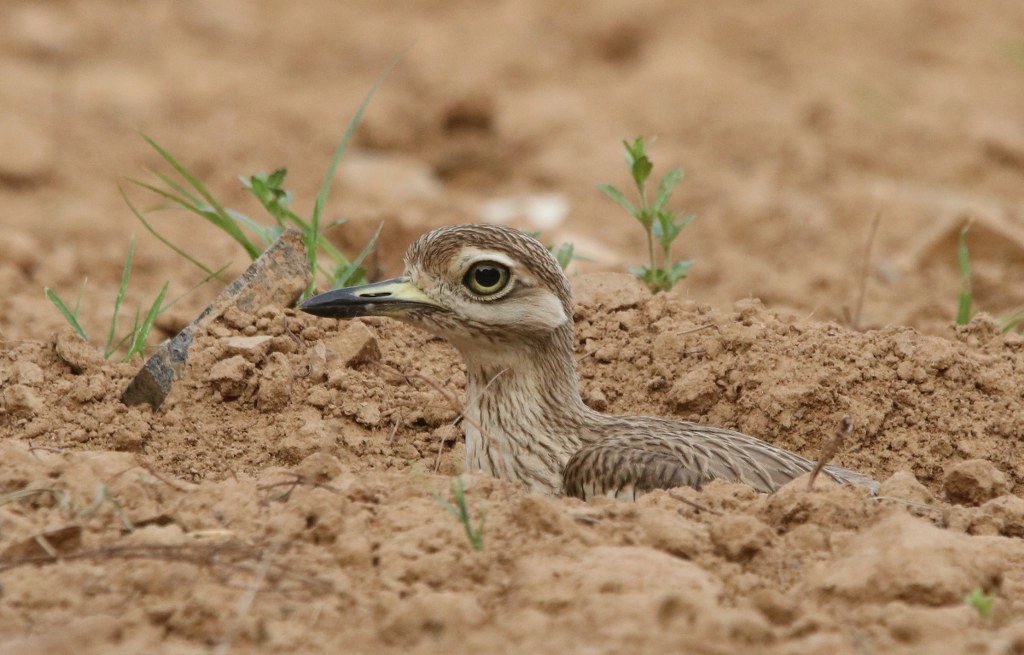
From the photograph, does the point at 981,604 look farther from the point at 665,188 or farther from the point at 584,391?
the point at 665,188

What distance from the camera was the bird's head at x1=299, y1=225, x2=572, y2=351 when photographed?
423cm

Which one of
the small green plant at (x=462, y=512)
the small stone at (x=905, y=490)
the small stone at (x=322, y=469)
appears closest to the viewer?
the small green plant at (x=462, y=512)

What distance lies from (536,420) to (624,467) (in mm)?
430

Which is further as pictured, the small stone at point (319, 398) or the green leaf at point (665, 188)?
the green leaf at point (665, 188)

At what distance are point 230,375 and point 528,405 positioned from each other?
883 mm

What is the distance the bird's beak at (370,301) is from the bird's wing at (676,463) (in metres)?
0.65

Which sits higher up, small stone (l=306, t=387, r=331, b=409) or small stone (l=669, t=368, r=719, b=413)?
small stone (l=669, t=368, r=719, b=413)

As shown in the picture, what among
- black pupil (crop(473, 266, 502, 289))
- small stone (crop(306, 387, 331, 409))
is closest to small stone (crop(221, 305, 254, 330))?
small stone (crop(306, 387, 331, 409))

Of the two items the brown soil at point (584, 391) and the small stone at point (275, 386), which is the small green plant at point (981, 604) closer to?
the brown soil at point (584, 391)

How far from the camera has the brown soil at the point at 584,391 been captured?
2959 mm

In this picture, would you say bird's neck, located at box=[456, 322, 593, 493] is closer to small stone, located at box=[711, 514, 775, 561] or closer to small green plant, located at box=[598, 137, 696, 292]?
small green plant, located at box=[598, 137, 696, 292]

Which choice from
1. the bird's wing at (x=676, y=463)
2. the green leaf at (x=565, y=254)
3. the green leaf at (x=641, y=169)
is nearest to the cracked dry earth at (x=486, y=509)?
the green leaf at (x=565, y=254)

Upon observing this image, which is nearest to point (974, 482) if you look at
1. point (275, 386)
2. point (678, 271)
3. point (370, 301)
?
point (678, 271)

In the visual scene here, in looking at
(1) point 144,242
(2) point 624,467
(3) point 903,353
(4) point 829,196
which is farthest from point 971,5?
(2) point 624,467
